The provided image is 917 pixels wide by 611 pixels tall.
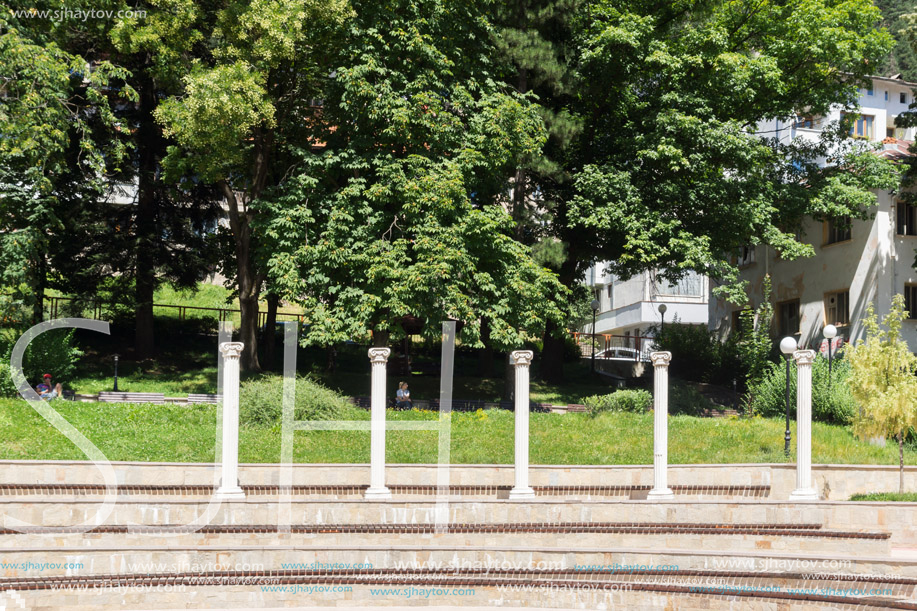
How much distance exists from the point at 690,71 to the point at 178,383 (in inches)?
740

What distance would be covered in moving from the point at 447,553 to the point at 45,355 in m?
16.4

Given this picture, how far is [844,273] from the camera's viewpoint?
99.8 feet

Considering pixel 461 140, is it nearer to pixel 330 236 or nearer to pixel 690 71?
pixel 330 236

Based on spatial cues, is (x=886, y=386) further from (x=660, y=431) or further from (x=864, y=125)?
(x=864, y=125)

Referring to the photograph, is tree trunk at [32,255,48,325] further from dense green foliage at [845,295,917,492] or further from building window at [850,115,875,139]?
building window at [850,115,875,139]

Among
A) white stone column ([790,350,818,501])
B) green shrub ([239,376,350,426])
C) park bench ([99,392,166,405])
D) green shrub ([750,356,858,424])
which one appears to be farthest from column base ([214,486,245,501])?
green shrub ([750,356,858,424])

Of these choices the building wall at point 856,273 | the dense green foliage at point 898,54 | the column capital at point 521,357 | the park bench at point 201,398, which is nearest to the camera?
the column capital at point 521,357

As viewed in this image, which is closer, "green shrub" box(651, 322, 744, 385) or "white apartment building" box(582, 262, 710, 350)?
"green shrub" box(651, 322, 744, 385)

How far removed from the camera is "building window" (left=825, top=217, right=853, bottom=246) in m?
29.9

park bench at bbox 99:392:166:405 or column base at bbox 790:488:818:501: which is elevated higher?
park bench at bbox 99:392:166:405

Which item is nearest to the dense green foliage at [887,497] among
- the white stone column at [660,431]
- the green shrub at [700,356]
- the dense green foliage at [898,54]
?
the white stone column at [660,431]

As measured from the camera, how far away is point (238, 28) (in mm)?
24312

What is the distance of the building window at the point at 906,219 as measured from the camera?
29.7m

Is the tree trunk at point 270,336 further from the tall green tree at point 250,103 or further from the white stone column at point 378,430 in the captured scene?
the white stone column at point 378,430
